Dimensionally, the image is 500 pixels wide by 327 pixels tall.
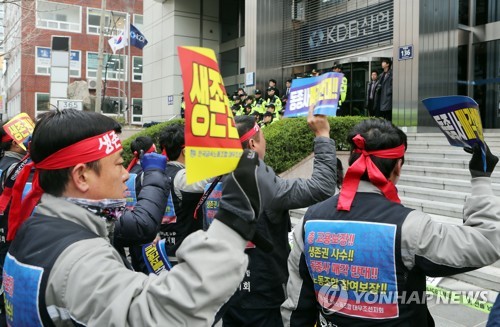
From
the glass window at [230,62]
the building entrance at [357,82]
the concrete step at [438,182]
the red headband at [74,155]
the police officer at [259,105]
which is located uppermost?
the glass window at [230,62]

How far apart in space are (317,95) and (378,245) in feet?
3.39

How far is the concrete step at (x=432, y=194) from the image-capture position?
7203 millimetres

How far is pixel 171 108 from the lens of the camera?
21.8 meters

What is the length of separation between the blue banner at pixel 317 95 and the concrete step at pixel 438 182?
562 cm

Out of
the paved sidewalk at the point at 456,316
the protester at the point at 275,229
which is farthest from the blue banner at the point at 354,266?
the paved sidewalk at the point at 456,316

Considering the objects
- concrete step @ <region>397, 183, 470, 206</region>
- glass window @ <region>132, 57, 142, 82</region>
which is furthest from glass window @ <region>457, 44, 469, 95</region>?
glass window @ <region>132, 57, 142, 82</region>

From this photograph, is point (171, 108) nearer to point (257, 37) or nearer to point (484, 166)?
point (257, 37)

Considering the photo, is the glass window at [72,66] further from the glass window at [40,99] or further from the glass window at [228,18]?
the glass window at [228,18]

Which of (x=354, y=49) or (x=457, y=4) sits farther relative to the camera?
(x=354, y=49)

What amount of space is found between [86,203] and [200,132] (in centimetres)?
60


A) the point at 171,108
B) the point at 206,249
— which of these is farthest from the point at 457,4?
the point at 171,108

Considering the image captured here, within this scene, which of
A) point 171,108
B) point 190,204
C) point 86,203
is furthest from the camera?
point 171,108

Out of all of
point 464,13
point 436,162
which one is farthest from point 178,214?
point 464,13

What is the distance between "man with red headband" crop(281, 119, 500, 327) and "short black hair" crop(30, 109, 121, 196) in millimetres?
1110
